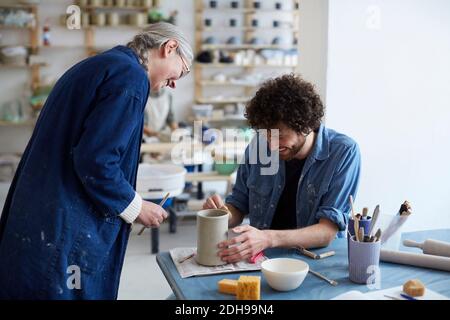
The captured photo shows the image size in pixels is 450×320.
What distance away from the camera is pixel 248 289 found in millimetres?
1289

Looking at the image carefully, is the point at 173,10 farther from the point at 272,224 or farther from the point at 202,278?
the point at 202,278

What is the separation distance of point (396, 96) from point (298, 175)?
98 centimetres

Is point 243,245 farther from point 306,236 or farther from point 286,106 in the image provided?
point 286,106

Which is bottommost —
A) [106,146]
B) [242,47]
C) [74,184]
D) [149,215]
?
[149,215]

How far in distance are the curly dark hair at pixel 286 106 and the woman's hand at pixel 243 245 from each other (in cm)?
40

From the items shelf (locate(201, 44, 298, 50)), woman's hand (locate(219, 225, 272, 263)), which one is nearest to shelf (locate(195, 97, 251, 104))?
shelf (locate(201, 44, 298, 50))

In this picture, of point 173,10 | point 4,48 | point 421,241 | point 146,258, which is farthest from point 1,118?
point 421,241

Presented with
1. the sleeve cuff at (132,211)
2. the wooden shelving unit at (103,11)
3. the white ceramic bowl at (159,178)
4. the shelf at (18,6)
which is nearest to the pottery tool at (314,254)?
the sleeve cuff at (132,211)

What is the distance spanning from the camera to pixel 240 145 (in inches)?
183

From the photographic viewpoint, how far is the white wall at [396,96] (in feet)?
8.25

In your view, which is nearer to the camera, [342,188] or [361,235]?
[361,235]

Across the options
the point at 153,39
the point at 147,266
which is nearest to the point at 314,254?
the point at 153,39
